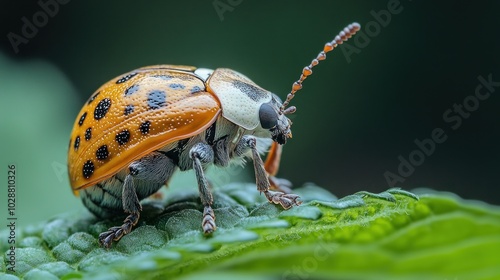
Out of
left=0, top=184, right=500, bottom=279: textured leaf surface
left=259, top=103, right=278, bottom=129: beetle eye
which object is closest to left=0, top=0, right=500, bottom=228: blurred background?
left=259, top=103, right=278, bottom=129: beetle eye

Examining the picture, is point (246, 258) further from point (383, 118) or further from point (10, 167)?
point (383, 118)

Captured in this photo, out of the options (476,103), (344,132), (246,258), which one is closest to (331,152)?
(344,132)

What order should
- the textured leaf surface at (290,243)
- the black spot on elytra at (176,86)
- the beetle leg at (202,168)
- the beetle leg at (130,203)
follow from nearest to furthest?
1. the textured leaf surface at (290,243)
2. the beetle leg at (202,168)
3. the beetle leg at (130,203)
4. the black spot on elytra at (176,86)

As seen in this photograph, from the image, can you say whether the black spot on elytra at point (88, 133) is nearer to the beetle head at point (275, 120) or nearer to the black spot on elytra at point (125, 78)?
the black spot on elytra at point (125, 78)

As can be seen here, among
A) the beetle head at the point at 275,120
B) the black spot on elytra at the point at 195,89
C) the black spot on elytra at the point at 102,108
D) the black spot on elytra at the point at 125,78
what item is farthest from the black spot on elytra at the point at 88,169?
the beetle head at the point at 275,120

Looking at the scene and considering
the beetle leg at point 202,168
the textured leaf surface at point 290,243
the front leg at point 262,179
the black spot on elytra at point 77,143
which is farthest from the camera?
the black spot on elytra at point 77,143

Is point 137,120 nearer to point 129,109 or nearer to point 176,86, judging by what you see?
point 129,109
